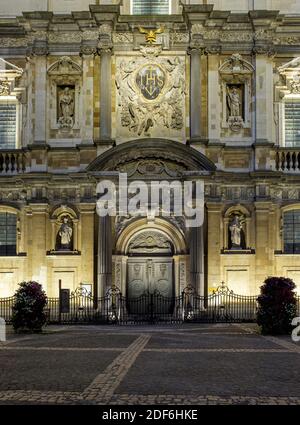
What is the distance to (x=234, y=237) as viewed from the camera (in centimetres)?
2780

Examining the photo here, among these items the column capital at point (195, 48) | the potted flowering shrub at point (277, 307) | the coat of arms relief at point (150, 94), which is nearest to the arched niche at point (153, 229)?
the coat of arms relief at point (150, 94)

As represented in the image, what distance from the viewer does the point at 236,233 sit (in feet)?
91.2

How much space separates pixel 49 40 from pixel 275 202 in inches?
463

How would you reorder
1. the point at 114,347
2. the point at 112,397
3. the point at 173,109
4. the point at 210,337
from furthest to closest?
1. the point at 173,109
2. the point at 210,337
3. the point at 114,347
4. the point at 112,397

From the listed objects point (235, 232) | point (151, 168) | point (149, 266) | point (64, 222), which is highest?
point (151, 168)

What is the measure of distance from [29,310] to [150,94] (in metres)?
11.4

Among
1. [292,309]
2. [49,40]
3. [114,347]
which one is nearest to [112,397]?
[114,347]

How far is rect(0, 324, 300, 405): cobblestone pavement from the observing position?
10578 mm

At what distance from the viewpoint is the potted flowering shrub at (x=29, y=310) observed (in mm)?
21859

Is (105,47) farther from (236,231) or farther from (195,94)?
(236,231)

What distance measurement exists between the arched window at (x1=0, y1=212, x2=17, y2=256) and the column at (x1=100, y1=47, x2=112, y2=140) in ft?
17.5

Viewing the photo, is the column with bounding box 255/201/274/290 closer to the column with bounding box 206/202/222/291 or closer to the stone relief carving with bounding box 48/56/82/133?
the column with bounding box 206/202/222/291

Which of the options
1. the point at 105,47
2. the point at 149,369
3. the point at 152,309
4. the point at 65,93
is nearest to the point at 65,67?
the point at 65,93

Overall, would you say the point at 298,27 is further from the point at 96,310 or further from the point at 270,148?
the point at 96,310
